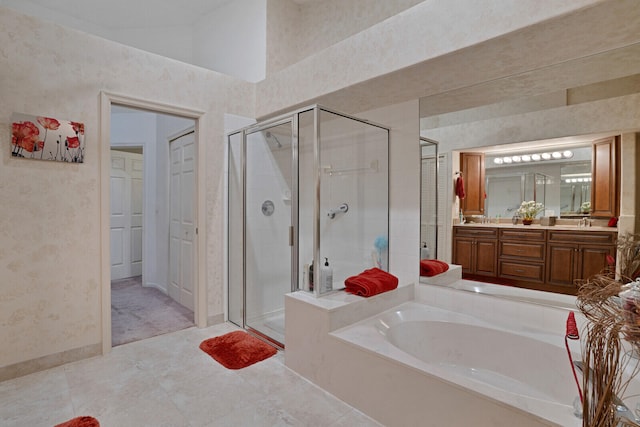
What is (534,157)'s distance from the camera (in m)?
2.16

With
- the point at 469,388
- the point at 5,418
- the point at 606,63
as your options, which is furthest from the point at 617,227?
the point at 5,418

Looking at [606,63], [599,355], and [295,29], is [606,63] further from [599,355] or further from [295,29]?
[295,29]

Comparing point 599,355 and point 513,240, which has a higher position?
point 513,240

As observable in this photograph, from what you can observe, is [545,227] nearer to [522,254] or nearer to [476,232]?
[522,254]

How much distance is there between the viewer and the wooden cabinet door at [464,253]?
2447 mm

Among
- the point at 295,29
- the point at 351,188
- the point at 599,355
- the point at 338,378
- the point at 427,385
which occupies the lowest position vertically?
the point at 338,378

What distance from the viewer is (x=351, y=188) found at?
2805 mm

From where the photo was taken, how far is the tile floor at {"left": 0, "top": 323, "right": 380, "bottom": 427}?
5.82ft

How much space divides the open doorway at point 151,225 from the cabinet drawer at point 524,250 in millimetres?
2721

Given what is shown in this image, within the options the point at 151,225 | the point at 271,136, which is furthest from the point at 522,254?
the point at 151,225

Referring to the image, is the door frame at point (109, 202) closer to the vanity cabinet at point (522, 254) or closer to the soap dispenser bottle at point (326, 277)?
the soap dispenser bottle at point (326, 277)

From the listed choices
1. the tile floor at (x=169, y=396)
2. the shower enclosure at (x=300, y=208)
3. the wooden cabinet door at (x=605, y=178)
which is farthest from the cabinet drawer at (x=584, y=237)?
the tile floor at (x=169, y=396)

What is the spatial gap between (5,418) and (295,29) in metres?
4.21

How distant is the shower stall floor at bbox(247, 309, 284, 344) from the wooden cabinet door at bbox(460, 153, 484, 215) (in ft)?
6.10
